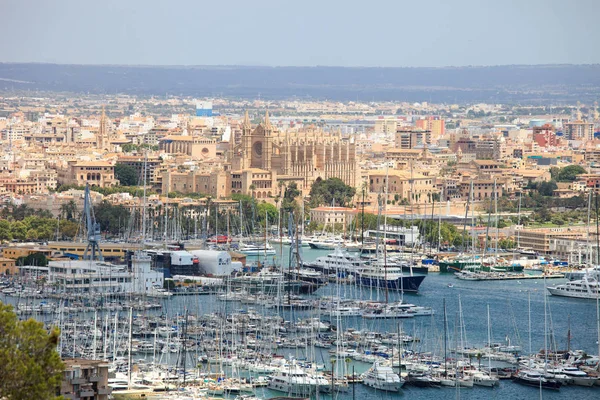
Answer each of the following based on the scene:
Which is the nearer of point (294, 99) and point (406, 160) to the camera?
point (406, 160)

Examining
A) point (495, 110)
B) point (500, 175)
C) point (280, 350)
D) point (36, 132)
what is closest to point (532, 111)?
point (495, 110)

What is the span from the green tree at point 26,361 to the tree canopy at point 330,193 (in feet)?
133

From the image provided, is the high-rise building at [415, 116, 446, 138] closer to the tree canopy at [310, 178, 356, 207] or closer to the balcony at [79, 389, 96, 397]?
the tree canopy at [310, 178, 356, 207]

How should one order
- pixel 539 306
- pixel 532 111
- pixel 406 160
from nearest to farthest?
pixel 539 306
pixel 406 160
pixel 532 111

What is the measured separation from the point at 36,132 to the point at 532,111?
7159 centimetres

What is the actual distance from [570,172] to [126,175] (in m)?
18.6

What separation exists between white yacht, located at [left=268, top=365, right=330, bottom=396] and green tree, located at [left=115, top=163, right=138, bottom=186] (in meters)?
36.8

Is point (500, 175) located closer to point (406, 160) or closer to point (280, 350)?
point (406, 160)

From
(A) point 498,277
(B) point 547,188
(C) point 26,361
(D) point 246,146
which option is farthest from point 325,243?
(C) point 26,361

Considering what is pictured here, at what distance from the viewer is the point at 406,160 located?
245 ft

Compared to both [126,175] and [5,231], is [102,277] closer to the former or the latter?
[5,231]

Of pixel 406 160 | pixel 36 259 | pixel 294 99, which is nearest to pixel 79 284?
pixel 36 259

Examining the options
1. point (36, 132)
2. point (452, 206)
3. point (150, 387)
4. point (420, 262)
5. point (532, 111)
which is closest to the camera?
point (150, 387)

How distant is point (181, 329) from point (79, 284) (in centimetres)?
595
